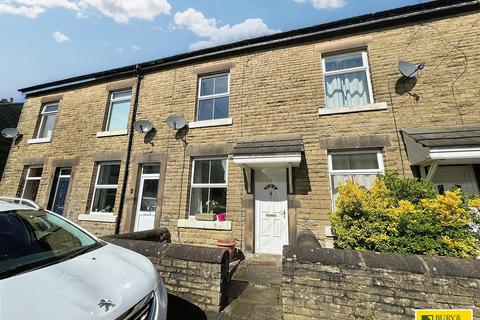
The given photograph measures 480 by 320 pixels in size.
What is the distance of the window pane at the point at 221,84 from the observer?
791cm

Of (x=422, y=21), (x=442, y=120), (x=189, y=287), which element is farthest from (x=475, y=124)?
(x=189, y=287)

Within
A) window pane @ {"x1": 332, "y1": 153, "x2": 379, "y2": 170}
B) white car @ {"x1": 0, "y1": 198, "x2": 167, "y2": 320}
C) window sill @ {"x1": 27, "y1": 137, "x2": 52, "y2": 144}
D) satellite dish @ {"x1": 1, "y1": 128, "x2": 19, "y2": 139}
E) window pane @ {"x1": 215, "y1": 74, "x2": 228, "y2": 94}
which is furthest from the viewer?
satellite dish @ {"x1": 1, "y1": 128, "x2": 19, "y2": 139}

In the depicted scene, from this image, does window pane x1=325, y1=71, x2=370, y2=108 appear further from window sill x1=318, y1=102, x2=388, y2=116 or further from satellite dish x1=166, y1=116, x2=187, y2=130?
satellite dish x1=166, y1=116, x2=187, y2=130

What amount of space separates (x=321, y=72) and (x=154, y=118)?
5769 millimetres

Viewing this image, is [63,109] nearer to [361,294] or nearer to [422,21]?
[361,294]

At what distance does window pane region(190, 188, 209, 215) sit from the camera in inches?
278

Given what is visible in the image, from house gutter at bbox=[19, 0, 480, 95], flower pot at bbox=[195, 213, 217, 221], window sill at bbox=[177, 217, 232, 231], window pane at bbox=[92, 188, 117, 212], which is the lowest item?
window sill at bbox=[177, 217, 232, 231]

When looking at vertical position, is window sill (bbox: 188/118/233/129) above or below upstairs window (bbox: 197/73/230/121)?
below

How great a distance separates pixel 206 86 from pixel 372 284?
7340mm

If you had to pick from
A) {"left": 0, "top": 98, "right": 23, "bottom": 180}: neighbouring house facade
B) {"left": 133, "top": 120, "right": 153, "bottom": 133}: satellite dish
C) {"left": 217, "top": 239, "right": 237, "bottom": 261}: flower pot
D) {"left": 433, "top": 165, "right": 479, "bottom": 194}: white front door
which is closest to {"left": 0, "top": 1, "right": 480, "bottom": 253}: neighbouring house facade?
{"left": 433, "top": 165, "right": 479, "bottom": 194}: white front door

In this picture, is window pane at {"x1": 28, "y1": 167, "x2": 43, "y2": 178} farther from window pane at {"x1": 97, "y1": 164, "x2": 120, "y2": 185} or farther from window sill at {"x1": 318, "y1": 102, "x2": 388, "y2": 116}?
window sill at {"x1": 318, "y1": 102, "x2": 388, "y2": 116}

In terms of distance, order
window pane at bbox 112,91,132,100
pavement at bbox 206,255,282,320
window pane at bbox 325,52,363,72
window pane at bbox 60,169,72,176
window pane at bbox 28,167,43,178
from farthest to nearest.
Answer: window pane at bbox 28,167,43,178 < window pane at bbox 112,91,132,100 < window pane at bbox 60,169,72,176 < window pane at bbox 325,52,363,72 < pavement at bbox 206,255,282,320

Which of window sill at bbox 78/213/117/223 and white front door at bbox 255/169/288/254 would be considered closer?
white front door at bbox 255/169/288/254

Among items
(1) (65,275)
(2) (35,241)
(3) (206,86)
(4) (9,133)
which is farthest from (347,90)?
(4) (9,133)
